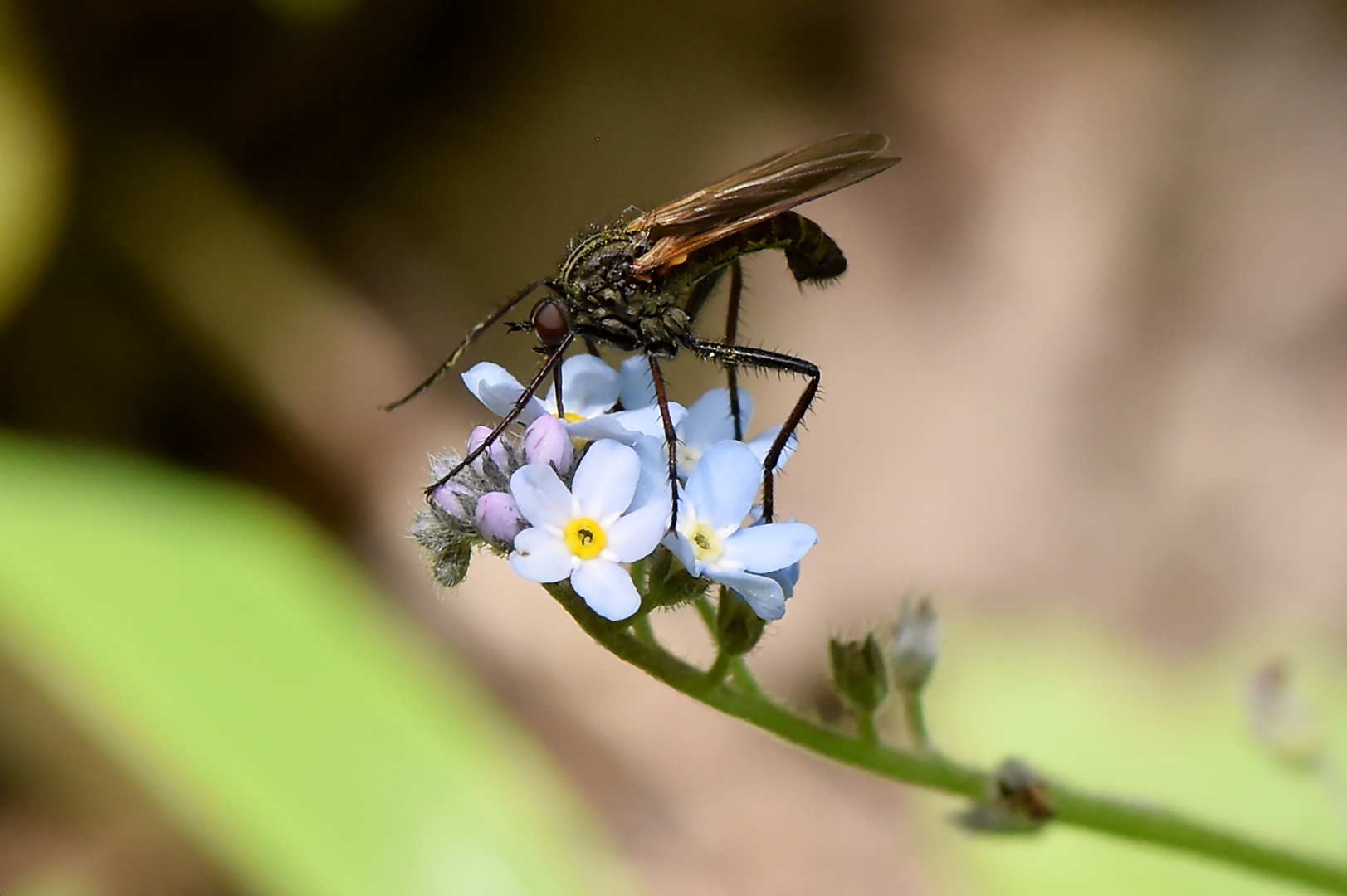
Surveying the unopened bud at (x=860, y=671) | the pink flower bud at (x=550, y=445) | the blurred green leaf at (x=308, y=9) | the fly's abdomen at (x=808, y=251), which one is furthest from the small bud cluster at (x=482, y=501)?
the blurred green leaf at (x=308, y=9)

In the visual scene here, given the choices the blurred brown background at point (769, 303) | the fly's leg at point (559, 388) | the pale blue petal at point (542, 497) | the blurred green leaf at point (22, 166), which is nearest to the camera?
the pale blue petal at point (542, 497)

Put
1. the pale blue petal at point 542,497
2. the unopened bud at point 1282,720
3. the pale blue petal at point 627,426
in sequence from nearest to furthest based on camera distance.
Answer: the pale blue petal at point 542,497 → the pale blue petal at point 627,426 → the unopened bud at point 1282,720

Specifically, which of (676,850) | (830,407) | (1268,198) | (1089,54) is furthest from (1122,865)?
(1089,54)

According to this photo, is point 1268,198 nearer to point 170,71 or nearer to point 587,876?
point 587,876

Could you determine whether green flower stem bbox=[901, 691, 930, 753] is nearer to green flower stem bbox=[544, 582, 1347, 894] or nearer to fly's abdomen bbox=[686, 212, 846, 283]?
green flower stem bbox=[544, 582, 1347, 894]

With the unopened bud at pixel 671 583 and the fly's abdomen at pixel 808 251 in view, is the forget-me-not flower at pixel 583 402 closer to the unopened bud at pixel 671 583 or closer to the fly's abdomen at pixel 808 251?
the unopened bud at pixel 671 583

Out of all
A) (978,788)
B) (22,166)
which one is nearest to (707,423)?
(978,788)

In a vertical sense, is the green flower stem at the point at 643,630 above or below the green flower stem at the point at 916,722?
below
